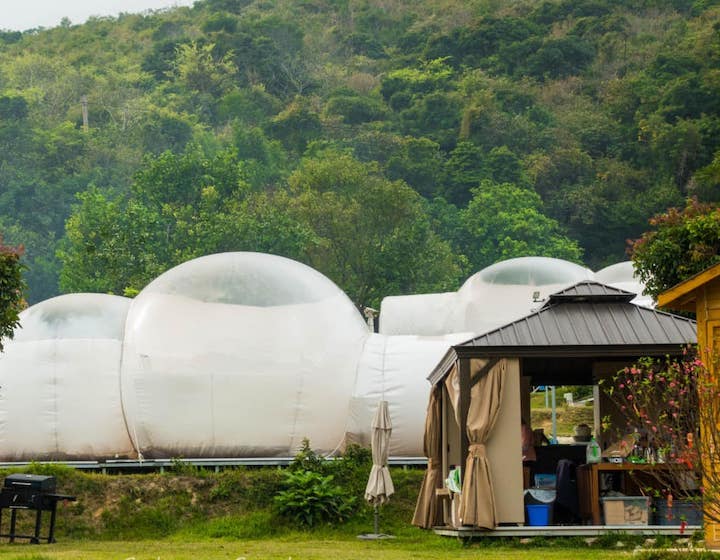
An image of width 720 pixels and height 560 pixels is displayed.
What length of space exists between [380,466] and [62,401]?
703 centimetres

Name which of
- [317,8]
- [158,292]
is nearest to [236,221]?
[158,292]

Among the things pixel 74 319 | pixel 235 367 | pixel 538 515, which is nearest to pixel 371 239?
pixel 74 319

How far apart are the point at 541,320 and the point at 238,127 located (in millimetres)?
70272

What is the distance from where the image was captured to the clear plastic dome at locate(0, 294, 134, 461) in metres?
24.1

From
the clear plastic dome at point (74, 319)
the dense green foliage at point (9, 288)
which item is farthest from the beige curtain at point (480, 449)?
the clear plastic dome at point (74, 319)

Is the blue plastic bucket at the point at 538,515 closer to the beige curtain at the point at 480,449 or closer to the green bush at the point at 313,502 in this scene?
the beige curtain at the point at 480,449

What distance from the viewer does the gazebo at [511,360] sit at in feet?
58.7

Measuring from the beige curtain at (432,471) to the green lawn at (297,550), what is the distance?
891mm

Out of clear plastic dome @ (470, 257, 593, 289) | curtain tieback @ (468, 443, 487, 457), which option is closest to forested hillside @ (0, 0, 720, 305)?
clear plastic dome @ (470, 257, 593, 289)

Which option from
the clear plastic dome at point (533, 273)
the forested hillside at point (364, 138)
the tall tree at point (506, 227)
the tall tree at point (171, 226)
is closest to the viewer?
the clear plastic dome at point (533, 273)

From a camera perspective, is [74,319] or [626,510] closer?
[626,510]

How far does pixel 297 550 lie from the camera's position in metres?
17.8

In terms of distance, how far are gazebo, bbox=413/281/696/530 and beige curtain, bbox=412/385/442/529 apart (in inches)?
66.8

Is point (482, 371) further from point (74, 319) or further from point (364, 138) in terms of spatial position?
point (364, 138)
